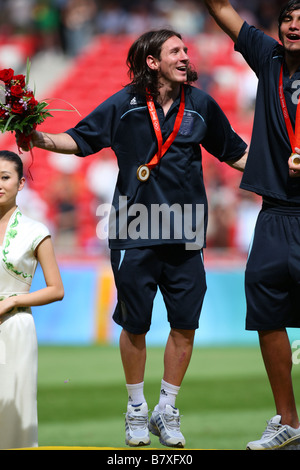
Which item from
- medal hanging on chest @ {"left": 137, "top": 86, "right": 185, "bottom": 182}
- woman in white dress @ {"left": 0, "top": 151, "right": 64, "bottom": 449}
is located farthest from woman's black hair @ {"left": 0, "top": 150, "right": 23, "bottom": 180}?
medal hanging on chest @ {"left": 137, "top": 86, "right": 185, "bottom": 182}

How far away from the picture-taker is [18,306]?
4.35m

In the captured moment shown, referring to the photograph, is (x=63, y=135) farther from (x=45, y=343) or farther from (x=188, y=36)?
(x=188, y=36)

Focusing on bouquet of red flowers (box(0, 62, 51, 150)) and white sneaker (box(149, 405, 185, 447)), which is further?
white sneaker (box(149, 405, 185, 447))

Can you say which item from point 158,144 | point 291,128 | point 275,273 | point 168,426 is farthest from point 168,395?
point 291,128

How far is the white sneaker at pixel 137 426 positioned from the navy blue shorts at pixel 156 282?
1.54 feet

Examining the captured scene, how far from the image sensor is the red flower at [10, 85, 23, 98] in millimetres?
4508

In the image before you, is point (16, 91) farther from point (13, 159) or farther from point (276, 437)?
point (276, 437)

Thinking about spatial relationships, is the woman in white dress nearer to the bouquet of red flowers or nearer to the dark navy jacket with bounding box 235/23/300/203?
the bouquet of red flowers

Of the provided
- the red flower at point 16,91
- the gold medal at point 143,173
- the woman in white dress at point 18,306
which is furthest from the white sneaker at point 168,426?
the red flower at point 16,91

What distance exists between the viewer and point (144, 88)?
4891mm

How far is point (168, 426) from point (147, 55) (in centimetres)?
226

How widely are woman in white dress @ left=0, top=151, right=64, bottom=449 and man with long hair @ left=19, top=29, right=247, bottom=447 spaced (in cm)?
55
